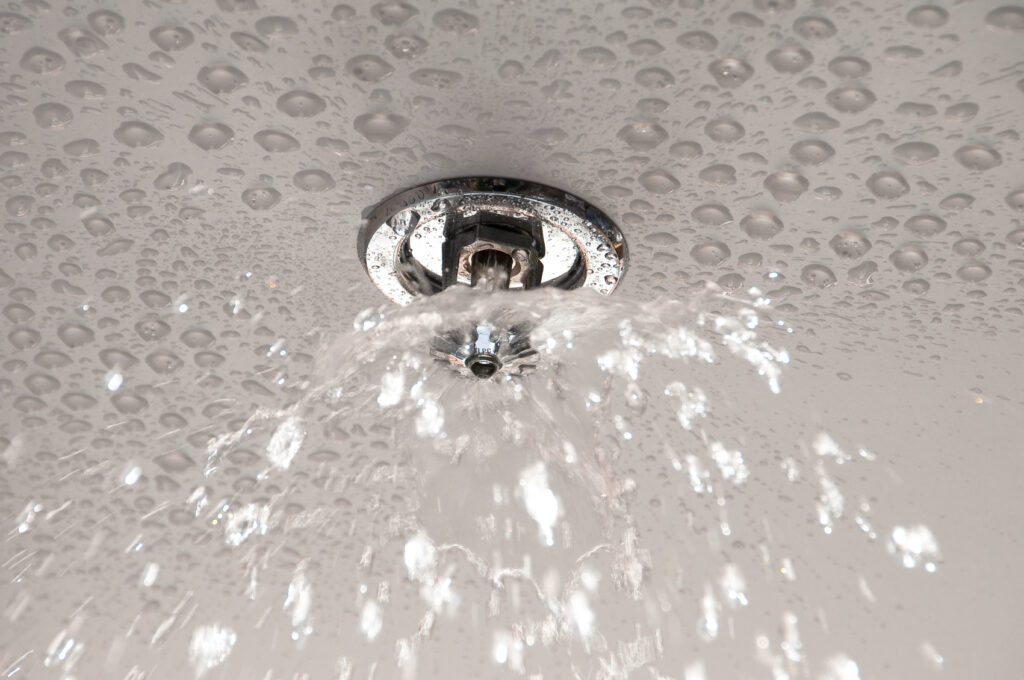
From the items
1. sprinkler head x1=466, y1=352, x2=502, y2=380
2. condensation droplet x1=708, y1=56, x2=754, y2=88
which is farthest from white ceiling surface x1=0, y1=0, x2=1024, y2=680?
sprinkler head x1=466, y1=352, x2=502, y2=380

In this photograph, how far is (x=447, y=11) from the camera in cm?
68

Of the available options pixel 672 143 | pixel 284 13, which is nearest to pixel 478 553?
pixel 672 143

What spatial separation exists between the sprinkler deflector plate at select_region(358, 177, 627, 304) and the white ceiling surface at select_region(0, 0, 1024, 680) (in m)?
0.01

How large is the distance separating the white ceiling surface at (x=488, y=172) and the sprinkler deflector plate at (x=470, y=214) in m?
0.01

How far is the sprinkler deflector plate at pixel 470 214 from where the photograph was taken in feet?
2.74

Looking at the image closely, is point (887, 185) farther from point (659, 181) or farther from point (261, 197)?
point (261, 197)

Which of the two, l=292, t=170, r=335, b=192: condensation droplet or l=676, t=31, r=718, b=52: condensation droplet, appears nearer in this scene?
l=676, t=31, r=718, b=52: condensation droplet

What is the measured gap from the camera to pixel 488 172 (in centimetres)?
83

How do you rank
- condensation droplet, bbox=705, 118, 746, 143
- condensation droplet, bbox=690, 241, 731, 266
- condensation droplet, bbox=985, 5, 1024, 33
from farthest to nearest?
condensation droplet, bbox=690, 241, 731, 266, condensation droplet, bbox=705, 118, 746, 143, condensation droplet, bbox=985, 5, 1024, 33

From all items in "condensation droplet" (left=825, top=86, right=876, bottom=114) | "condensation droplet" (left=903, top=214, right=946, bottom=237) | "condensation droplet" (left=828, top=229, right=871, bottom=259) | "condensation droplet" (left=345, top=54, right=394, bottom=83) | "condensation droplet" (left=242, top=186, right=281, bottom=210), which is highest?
"condensation droplet" (left=825, top=86, right=876, bottom=114)

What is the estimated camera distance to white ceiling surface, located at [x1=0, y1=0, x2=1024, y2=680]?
698mm

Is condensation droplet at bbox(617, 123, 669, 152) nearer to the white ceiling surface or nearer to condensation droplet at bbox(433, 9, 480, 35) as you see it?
the white ceiling surface

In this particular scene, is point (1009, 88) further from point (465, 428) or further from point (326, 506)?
point (326, 506)

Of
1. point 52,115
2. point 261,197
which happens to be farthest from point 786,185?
point 52,115
